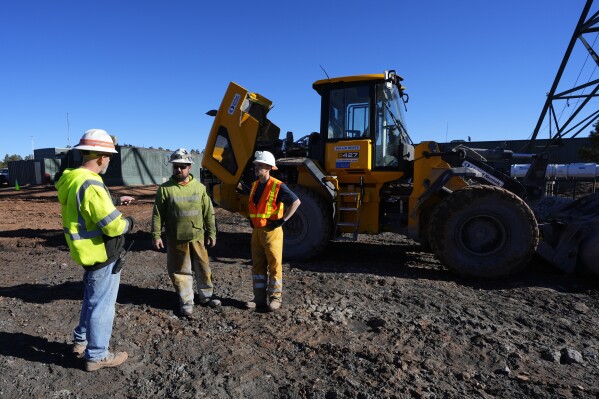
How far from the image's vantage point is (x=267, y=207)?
14.2 feet

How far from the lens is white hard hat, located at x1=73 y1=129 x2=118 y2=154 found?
2986 millimetres

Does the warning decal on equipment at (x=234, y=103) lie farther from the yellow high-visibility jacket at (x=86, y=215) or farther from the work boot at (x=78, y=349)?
the work boot at (x=78, y=349)

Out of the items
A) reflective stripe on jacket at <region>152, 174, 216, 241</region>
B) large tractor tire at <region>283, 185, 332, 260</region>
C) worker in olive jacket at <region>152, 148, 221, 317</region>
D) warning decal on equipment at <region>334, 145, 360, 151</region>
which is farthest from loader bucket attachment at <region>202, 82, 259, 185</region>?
reflective stripe on jacket at <region>152, 174, 216, 241</region>

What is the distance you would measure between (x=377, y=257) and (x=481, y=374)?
13.0ft

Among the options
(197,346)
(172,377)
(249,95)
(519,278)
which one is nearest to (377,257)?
(519,278)

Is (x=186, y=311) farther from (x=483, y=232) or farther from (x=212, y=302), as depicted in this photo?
(x=483, y=232)

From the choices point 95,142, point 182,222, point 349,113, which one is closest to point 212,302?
point 182,222

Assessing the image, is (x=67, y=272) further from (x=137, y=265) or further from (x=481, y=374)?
(x=481, y=374)

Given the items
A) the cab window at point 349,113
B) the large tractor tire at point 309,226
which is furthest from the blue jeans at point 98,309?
the cab window at point 349,113

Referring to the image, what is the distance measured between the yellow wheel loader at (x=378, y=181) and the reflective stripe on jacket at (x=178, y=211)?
246 cm

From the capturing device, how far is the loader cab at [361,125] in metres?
6.52

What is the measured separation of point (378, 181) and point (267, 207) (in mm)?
2822

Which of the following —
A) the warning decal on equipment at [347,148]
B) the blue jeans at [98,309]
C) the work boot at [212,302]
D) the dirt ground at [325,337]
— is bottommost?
the dirt ground at [325,337]

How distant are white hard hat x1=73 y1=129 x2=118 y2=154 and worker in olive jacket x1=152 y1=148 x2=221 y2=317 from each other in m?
1.14
